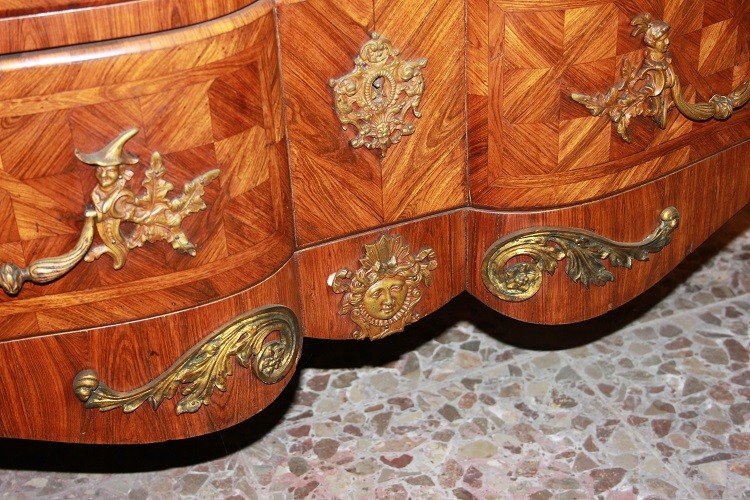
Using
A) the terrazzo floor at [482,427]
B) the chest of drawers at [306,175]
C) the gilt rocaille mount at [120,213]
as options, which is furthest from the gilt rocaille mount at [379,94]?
the terrazzo floor at [482,427]

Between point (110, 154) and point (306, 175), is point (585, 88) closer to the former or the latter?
point (306, 175)

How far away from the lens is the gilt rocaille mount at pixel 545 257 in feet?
3.30

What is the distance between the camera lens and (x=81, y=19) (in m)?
0.74

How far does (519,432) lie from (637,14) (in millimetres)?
578

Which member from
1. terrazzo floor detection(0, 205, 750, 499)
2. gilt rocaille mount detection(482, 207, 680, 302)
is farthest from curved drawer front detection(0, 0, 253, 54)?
Answer: terrazzo floor detection(0, 205, 750, 499)

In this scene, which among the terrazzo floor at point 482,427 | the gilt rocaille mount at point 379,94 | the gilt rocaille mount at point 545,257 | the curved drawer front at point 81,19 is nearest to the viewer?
the curved drawer front at point 81,19

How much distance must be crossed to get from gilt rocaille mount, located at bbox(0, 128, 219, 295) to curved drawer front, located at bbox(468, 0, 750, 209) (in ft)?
0.85

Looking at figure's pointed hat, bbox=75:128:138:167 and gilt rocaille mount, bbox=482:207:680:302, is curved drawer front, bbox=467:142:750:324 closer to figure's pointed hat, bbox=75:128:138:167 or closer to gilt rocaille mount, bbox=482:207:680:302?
gilt rocaille mount, bbox=482:207:680:302

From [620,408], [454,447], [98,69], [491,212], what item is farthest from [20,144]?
[620,408]

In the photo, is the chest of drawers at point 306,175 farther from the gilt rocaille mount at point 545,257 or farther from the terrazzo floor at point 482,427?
the terrazzo floor at point 482,427

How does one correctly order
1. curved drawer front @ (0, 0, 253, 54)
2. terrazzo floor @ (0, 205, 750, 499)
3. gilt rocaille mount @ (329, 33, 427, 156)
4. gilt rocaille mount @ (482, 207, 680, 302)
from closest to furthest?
curved drawer front @ (0, 0, 253, 54) → gilt rocaille mount @ (329, 33, 427, 156) → gilt rocaille mount @ (482, 207, 680, 302) → terrazzo floor @ (0, 205, 750, 499)

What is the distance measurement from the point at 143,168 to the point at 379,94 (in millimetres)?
207

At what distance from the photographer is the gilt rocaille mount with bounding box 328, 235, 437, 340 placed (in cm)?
98

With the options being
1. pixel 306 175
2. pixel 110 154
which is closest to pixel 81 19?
pixel 110 154
